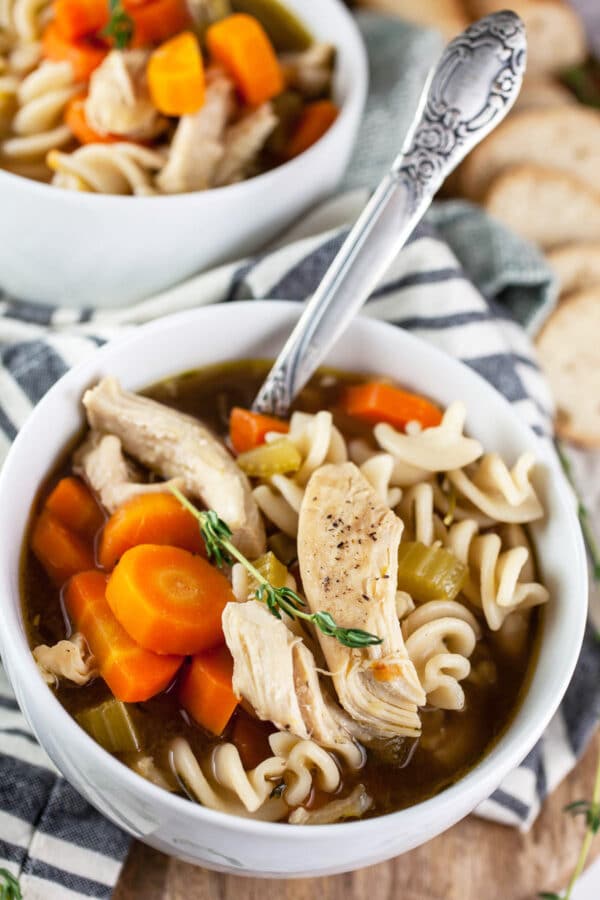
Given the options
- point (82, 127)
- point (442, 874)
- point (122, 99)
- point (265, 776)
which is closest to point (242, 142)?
point (122, 99)

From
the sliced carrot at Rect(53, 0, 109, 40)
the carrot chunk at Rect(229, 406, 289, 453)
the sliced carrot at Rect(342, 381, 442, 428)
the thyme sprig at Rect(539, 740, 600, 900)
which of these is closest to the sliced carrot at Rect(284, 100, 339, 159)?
the sliced carrot at Rect(53, 0, 109, 40)

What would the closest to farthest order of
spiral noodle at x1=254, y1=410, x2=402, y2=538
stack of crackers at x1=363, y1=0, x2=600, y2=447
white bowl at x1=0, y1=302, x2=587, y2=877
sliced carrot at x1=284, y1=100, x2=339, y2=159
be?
white bowl at x1=0, y1=302, x2=587, y2=877
spiral noodle at x1=254, y1=410, x2=402, y2=538
sliced carrot at x1=284, y1=100, x2=339, y2=159
stack of crackers at x1=363, y1=0, x2=600, y2=447

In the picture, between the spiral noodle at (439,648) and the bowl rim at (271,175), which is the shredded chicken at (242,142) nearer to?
the bowl rim at (271,175)

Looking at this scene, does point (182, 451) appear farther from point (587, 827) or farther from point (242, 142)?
point (587, 827)

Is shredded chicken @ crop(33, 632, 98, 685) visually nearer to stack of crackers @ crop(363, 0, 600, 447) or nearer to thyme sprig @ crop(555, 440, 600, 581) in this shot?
thyme sprig @ crop(555, 440, 600, 581)

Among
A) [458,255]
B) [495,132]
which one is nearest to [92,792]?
[458,255]

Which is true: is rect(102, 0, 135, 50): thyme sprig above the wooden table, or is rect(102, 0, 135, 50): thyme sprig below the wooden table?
above
